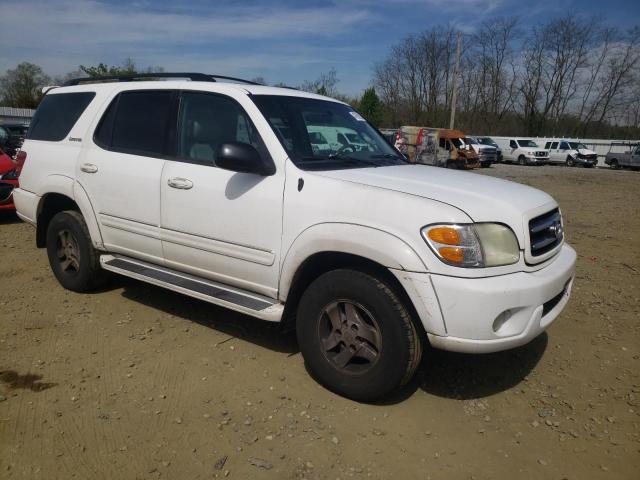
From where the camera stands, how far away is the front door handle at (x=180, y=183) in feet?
12.0

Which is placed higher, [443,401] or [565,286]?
[565,286]

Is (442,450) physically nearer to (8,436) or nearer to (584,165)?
(8,436)

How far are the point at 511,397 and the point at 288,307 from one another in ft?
5.21

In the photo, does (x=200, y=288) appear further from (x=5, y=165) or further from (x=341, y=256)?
(x=5, y=165)

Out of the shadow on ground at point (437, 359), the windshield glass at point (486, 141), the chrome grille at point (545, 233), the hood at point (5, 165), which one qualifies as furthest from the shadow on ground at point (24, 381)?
the windshield glass at point (486, 141)

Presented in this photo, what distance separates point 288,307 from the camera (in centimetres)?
336

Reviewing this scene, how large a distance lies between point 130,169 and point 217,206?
1.04m

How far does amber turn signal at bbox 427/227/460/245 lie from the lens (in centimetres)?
270

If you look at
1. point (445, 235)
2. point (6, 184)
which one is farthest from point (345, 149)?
point (6, 184)

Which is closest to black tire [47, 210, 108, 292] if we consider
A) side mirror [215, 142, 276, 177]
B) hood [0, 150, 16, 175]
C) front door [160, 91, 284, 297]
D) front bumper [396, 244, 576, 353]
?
front door [160, 91, 284, 297]

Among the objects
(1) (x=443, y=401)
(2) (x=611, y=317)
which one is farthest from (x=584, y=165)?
(1) (x=443, y=401)

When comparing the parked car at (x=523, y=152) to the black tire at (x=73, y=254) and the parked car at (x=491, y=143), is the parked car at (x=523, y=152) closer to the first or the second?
the parked car at (x=491, y=143)

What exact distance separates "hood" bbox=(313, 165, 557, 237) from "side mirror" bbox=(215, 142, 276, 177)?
1.24 feet

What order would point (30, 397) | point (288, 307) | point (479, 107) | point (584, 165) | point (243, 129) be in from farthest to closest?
point (479, 107) → point (584, 165) → point (243, 129) → point (288, 307) → point (30, 397)
